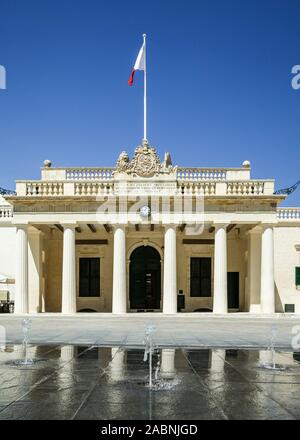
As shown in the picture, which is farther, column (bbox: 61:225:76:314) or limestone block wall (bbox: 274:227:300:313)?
limestone block wall (bbox: 274:227:300:313)

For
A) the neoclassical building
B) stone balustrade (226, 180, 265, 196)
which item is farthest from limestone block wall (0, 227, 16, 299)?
stone balustrade (226, 180, 265, 196)

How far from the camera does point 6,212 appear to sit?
34531 mm

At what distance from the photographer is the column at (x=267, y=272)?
28922 millimetres

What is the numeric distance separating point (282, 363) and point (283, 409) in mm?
4270

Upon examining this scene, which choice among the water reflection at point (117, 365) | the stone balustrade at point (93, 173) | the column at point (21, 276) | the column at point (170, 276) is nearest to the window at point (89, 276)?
the column at point (21, 276)

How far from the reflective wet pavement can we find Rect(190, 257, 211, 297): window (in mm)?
22525

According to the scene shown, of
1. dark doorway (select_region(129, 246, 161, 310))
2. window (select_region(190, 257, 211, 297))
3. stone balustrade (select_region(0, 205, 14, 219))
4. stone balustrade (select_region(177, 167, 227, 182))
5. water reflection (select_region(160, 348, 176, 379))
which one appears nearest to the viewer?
water reflection (select_region(160, 348, 176, 379))

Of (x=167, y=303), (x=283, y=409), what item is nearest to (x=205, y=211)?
(x=167, y=303)

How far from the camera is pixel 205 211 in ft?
95.8

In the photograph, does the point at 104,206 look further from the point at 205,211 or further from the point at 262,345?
the point at 262,345

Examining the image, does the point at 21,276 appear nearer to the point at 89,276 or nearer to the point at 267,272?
the point at 89,276

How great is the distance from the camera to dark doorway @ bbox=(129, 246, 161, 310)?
112ft

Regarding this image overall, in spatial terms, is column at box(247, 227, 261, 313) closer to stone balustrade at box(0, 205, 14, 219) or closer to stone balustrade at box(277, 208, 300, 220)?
stone balustrade at box(277, 208, 300, 220)

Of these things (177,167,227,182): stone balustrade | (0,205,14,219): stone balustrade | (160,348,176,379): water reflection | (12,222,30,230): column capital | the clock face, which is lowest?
(160,348,176,379): water reflection
